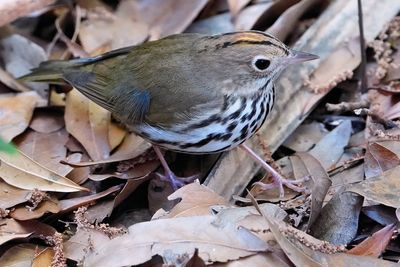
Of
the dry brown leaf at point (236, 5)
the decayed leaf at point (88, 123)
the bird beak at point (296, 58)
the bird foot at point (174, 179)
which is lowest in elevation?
the decayed leaf at point (88, 123)

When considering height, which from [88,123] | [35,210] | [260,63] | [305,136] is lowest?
[35,210]

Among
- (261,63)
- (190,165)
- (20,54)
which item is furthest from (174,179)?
(20,54)

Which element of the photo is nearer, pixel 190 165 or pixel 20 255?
pixel 20 255

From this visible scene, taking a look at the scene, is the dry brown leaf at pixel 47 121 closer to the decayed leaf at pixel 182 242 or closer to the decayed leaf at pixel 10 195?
the decayed leaf at pixel 10 195

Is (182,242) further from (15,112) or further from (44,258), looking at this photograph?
(15,112)

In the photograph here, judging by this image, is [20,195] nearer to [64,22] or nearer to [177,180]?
[177,180]

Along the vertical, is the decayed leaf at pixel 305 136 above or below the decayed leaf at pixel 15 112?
above

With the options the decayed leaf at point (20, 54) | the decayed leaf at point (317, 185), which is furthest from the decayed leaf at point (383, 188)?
the decayed leaf at point (20, 54)
